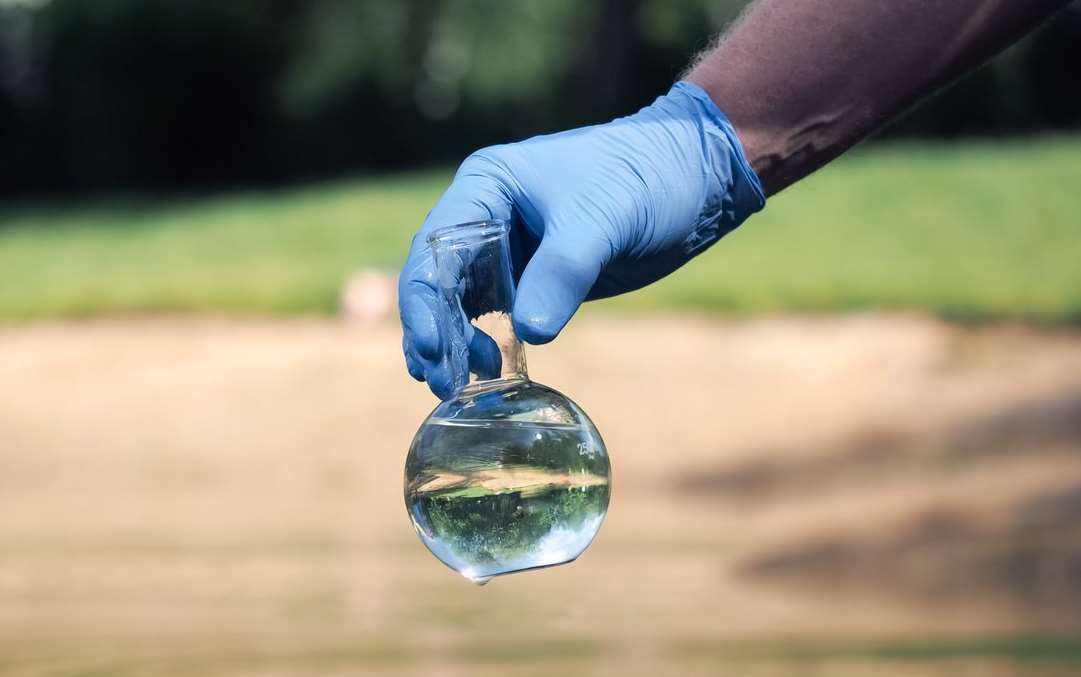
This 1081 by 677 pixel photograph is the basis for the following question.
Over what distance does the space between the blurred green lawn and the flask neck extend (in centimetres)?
387

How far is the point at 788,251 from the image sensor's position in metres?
7.41

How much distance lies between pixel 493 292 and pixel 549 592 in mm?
1885

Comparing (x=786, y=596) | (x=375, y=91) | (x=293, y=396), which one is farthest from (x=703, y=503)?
(x=375, y=91)

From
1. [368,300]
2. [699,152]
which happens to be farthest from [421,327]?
[368,300]

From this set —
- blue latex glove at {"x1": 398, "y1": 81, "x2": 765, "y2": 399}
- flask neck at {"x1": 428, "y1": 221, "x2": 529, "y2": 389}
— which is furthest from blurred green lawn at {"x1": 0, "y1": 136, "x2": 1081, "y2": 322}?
flask neck at {"x1": 428, "y1": 221, "x2": 529, "y2": 389}

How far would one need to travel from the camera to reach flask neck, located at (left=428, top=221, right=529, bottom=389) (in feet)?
5.44

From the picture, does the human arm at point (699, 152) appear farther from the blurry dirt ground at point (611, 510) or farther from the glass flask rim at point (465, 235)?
the blurry dirt ground at point (611, 510)

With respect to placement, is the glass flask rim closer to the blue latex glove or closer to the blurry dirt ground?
the blue latex glove

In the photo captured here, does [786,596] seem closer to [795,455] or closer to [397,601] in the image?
[397,601]

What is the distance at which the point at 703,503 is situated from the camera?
4.70 metres

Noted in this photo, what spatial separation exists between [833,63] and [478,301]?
18.9 inches

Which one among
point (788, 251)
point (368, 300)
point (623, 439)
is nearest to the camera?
point (623, 439)

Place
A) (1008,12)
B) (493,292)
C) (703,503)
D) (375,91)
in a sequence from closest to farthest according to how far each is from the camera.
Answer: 1. (1008,12)
2. (493,292)
3. (703,503)
4. (375,91)

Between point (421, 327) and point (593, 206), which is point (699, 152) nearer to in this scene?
point (593, 206)
